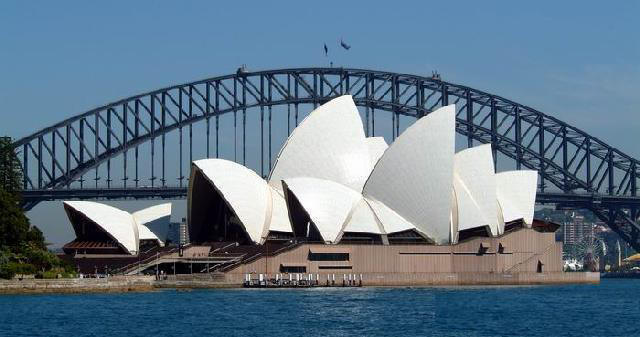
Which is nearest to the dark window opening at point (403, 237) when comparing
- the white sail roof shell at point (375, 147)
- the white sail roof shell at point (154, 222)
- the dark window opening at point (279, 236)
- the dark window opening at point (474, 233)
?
the dark window opening at point (474, 233)

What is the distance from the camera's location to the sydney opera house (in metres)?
97.6

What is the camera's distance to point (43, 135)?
A: 445 feet

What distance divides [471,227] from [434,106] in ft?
124

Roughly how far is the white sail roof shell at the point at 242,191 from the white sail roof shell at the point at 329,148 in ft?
11.4

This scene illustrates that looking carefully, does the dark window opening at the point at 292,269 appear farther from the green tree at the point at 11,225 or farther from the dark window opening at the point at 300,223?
the green tree at the point at 11,225

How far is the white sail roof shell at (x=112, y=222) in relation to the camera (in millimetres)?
102375

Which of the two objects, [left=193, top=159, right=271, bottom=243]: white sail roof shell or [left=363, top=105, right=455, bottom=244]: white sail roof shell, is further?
[left=193, top=159, right=271, bottom=243]: white sail roof shell

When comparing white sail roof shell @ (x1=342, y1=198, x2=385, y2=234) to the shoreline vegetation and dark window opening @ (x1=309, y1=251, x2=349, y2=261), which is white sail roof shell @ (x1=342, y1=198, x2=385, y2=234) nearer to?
dark window opening @ (x1=309, y1=251, x2=349, y2=261)

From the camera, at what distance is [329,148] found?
10412 centimetres

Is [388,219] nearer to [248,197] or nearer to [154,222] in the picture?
[248,197]

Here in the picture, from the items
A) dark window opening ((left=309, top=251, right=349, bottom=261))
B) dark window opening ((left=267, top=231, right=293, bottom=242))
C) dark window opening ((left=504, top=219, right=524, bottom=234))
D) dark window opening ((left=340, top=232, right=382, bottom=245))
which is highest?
dark window opening ((left=504, top=219, right=524, bottom=234))

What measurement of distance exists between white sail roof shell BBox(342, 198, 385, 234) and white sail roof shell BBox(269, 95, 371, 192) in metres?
4.56

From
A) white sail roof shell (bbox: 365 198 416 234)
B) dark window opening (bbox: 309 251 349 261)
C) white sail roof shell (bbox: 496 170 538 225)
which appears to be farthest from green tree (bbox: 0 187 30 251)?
white sail roof shell (bbox: 496 170 538 225)

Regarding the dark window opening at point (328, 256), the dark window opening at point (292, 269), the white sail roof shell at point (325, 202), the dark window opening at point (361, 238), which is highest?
the white sail roof shell at point (325, 202)
